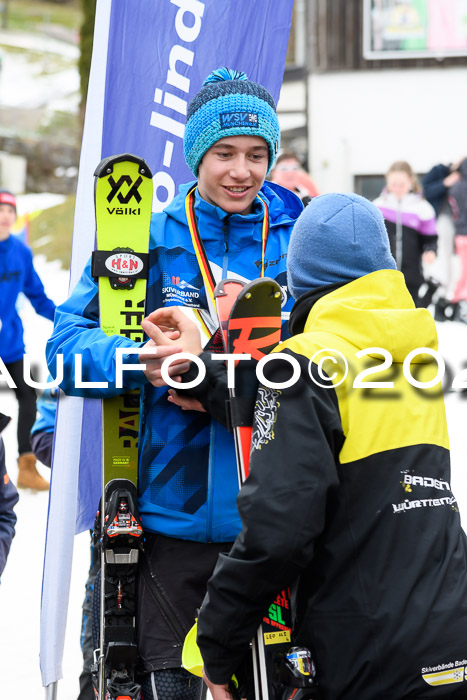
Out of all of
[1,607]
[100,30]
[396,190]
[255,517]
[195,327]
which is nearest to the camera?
[255,517]

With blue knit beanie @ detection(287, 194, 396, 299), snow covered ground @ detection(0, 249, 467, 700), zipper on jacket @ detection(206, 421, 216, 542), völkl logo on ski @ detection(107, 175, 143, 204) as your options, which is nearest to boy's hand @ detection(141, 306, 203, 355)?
zipper on jacket @ detection(206, 421, 216, 542)

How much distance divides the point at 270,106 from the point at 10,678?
112 inches

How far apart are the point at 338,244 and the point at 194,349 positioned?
46cm

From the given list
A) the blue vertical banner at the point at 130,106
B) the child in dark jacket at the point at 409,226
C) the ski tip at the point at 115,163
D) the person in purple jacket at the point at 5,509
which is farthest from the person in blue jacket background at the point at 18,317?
the ski tip at the point at 115,163

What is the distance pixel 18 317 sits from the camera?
7.32 metres

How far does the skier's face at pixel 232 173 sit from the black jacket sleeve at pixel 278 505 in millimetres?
779

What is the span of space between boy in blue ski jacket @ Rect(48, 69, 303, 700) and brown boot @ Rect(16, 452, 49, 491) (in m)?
4.78

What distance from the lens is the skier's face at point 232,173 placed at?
2441 mm

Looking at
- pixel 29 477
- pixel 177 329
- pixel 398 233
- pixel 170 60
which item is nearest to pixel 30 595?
pixel 29 477

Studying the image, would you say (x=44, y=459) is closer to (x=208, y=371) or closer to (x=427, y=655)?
(x=208, y=371)

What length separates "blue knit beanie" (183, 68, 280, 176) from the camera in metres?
2.43

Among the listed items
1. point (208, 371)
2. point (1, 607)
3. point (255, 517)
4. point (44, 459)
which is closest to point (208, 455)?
point (208, 371)

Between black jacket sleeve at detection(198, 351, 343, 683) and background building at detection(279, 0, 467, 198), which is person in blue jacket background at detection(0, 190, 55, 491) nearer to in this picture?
black jacket sleeve at detection(198, 351, 343, 683)

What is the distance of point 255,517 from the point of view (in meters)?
1.70
